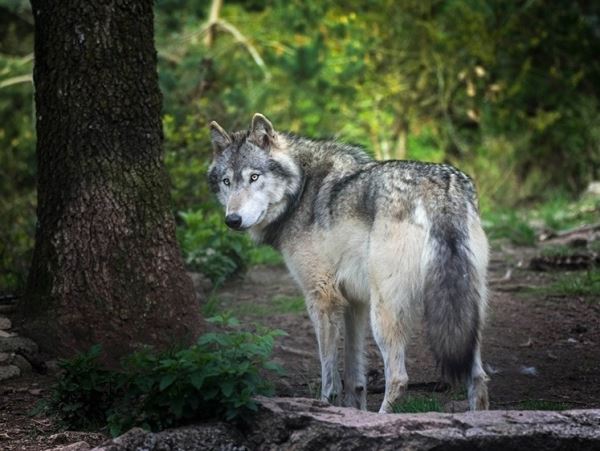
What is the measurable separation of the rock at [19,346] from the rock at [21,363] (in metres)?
0.04

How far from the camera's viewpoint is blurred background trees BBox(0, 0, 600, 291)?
13.1 m

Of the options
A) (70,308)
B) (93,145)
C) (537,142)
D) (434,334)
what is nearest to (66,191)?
(93,145)

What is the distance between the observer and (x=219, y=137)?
6.05 meters

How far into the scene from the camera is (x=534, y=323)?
6910 mm

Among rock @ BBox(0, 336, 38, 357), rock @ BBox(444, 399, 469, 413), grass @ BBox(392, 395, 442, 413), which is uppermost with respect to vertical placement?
rock @ BBox(0, 336, 38, 357)

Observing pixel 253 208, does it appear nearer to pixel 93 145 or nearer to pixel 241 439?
pixel 93 145

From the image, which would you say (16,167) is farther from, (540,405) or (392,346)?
(540,405)

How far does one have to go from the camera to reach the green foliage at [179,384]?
393 centimetres

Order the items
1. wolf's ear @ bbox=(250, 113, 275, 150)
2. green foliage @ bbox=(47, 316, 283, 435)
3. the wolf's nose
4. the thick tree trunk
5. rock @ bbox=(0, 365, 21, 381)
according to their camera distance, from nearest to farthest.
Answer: green foliage @ bbox=(47, 316, 283, 435)
rock @ bbox=(0, 365, 21, 381)
the thick tree trunk
the wolf's nose
wolf's ear @ bbox=(250, 113, 275, 150)

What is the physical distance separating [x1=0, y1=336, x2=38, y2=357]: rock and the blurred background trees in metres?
7.06

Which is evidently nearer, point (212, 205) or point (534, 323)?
point (534, 323)

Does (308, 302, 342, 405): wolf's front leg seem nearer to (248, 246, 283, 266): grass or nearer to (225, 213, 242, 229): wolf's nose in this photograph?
(225, 213, 242, 229): wolf's nose

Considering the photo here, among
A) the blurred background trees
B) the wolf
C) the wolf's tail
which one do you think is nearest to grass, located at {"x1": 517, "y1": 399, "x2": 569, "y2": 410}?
the wolf

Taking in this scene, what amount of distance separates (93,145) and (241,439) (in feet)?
7.88
